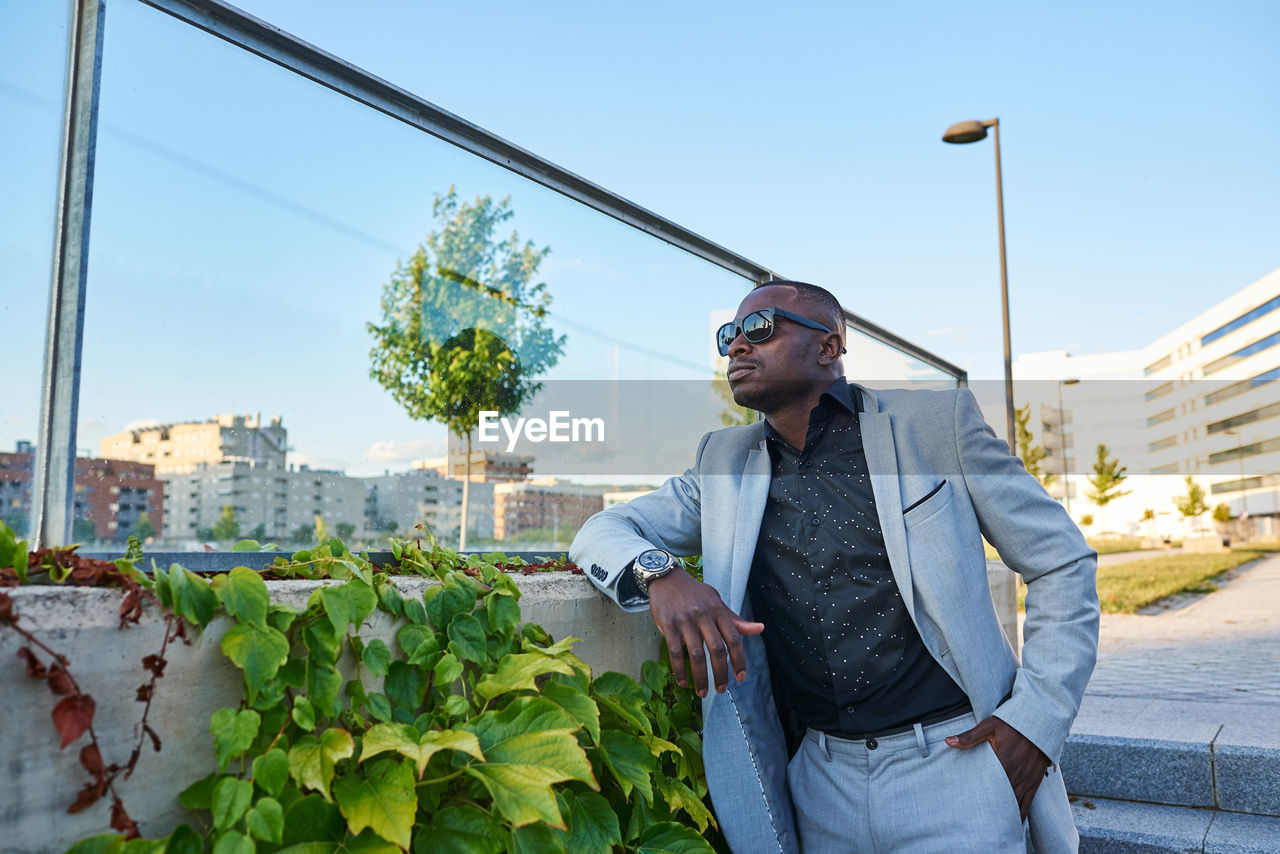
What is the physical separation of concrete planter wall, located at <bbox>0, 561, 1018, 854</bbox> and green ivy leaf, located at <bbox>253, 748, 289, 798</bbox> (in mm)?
115

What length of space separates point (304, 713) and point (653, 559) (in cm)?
98

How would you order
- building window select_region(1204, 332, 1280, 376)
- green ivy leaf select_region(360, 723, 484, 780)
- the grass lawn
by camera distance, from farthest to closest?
building window select_region(1204, 332, 1280, 376) → the grass lawn → green ivy leaf select_region(360, 723, 484, 780)

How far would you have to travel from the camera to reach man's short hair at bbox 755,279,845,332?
292 centimetres

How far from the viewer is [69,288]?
183 centimetres

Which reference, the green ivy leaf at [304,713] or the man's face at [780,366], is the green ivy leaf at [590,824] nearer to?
the green ivy leaf at [304,713]

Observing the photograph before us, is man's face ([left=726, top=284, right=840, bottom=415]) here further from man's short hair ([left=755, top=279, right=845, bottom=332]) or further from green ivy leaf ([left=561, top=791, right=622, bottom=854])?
green ivy leaf ([left=561, top=791, right=622, bottom=854])

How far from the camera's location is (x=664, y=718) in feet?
7.77

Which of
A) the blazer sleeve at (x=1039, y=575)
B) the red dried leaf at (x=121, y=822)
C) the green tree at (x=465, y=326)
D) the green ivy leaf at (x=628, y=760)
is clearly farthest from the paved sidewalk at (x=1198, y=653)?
the red dried leaf at (x=121, y=822)

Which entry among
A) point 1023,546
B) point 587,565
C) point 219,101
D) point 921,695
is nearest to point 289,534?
point 587,565

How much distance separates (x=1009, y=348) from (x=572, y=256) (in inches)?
421

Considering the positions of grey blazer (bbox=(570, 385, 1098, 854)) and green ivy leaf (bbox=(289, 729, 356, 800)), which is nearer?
green ivy leaf (bbox=(289, 729, 356, 800))

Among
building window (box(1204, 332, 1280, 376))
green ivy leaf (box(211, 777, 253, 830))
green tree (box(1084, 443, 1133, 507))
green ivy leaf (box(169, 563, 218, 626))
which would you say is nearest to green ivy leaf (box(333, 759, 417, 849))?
green ivy leaf (box(211, 777, 253, 830))

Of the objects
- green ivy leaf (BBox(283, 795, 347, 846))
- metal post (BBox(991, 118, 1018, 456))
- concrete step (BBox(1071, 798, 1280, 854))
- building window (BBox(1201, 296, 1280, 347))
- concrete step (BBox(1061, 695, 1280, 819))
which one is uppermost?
building window (BBox(1201, 296, 1280, 347))

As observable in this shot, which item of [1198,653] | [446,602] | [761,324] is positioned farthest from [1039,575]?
[1198,653]
